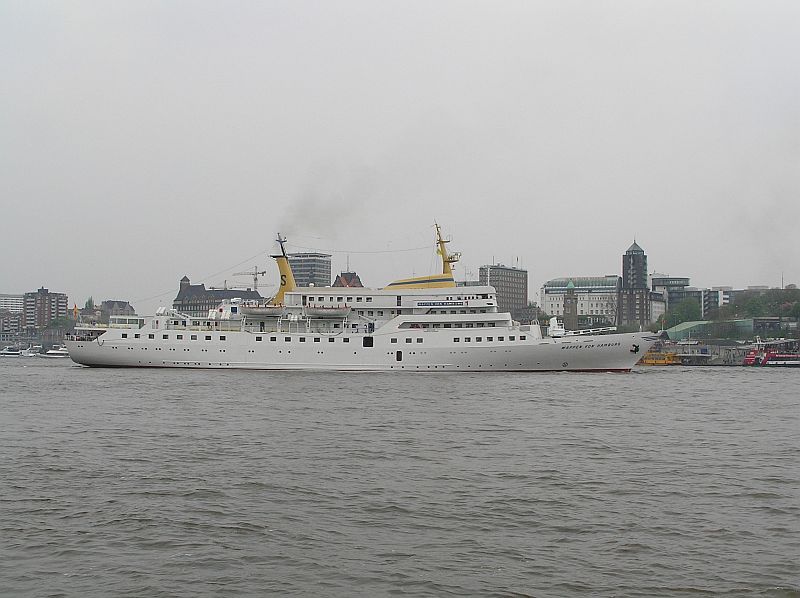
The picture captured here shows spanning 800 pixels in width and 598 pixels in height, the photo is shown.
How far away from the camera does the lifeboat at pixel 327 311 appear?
1836 inches

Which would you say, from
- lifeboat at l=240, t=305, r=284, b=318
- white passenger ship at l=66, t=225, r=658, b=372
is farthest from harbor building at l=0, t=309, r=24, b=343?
lifeboat at l=240, t=305, r=284, b=318

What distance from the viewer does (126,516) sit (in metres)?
11.5

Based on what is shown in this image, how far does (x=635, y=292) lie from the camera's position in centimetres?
14750

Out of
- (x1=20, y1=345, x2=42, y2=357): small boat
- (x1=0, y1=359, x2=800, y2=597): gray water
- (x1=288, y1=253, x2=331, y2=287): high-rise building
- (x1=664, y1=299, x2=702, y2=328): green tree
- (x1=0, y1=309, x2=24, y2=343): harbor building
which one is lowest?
(x1=20, y1=345, x2=42, y2=357): small boat

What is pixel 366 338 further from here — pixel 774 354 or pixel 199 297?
pixel 199 297

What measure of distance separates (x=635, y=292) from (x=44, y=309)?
122726 mm

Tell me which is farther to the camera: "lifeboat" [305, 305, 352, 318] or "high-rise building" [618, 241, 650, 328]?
"high-rise building" [618, 241, 650, 328]

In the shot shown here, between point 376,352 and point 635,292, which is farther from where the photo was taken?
point 635,292

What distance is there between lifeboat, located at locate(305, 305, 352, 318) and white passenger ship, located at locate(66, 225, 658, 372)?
57 millimetres

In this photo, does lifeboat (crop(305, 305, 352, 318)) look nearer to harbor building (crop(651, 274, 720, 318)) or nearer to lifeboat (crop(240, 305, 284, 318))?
lifeboat (crop(240, 305, 284, 318))

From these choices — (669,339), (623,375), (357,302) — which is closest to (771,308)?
(669,339)

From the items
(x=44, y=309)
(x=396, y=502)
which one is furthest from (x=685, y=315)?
(x=44, y=309)

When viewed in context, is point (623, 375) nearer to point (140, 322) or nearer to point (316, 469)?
point (140, 322)

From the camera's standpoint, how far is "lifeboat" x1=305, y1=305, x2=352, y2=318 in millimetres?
46625
